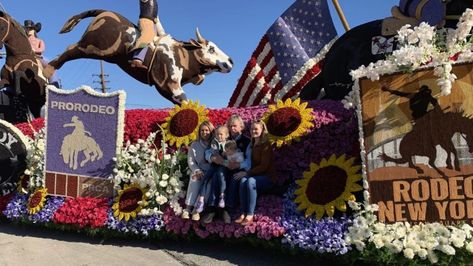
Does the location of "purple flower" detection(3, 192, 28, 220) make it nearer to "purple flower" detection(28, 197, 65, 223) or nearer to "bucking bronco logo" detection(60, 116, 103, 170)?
"purple flower" detection(28, 197, 65, 223)

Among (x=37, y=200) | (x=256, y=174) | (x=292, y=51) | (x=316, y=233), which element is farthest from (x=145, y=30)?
(x=316, y=233)

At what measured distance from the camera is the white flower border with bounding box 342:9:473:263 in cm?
397

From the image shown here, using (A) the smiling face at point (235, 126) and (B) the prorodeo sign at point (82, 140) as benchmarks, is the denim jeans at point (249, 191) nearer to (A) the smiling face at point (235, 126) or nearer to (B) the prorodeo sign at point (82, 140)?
(A) the smiling face at point (235, 126)

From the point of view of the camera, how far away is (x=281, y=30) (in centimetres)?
927

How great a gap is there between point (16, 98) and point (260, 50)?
6492 millimetres

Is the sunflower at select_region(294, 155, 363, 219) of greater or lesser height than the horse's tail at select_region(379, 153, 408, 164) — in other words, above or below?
below

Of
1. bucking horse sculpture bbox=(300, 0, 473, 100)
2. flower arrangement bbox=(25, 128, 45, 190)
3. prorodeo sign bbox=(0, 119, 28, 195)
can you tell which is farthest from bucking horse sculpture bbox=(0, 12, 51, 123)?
bucking horse sculpture bbox=(300, 0, 473, 100)

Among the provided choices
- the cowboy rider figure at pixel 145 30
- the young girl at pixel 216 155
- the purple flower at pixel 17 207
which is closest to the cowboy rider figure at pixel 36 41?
the cowboy rider figure at pixel 145 30

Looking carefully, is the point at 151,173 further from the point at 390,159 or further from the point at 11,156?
the point at 390,159

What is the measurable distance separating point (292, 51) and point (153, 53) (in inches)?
126

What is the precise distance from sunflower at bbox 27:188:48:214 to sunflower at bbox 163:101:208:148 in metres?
1.96

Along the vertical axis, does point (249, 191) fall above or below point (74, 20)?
below

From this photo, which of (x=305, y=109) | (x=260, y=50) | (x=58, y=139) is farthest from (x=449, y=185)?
(x=260, y=50)

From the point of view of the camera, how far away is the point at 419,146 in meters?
4.41
